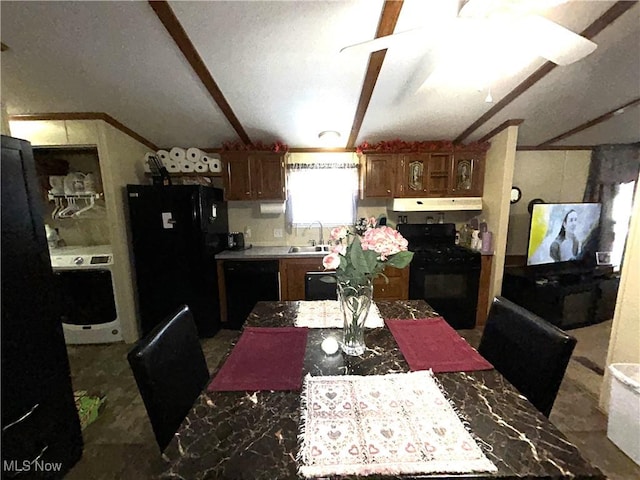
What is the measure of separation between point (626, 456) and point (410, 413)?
1775 mm

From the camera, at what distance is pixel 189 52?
175 centimetres

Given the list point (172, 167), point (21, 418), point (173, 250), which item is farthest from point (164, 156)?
point (21, 418)

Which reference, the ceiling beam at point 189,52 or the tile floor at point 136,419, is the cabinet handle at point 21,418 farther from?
the ceiling beam at point 189,52

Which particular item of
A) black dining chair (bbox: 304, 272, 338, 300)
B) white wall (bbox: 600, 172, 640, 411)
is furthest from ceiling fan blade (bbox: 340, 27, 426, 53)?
white wall (bbox: 600, 172, 640, 411)

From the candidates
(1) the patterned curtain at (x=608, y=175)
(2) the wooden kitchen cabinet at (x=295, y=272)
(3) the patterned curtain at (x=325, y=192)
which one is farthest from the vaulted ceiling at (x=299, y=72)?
(2) the wooden kitchen cabinet at (x=295, y=272)

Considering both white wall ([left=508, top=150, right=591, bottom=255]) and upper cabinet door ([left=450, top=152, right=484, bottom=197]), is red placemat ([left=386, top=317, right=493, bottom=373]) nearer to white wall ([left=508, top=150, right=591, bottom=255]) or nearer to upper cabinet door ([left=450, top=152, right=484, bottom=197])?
upper cabinet door ([left=450, top=152, right=484, bottom=197])

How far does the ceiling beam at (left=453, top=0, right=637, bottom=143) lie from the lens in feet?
5.10

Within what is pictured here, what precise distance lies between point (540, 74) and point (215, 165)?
306 cm

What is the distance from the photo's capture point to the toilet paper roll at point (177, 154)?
3.12m

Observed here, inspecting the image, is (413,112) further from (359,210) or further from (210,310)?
(210,310)

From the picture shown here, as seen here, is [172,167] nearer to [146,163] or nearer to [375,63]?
[146,163]

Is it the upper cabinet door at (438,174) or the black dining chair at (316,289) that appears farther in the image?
the upper cabinet door at (438,174)

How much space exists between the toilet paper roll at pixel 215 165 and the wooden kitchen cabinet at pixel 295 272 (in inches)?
50.2

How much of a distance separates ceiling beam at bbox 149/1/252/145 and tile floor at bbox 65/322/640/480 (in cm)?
227
